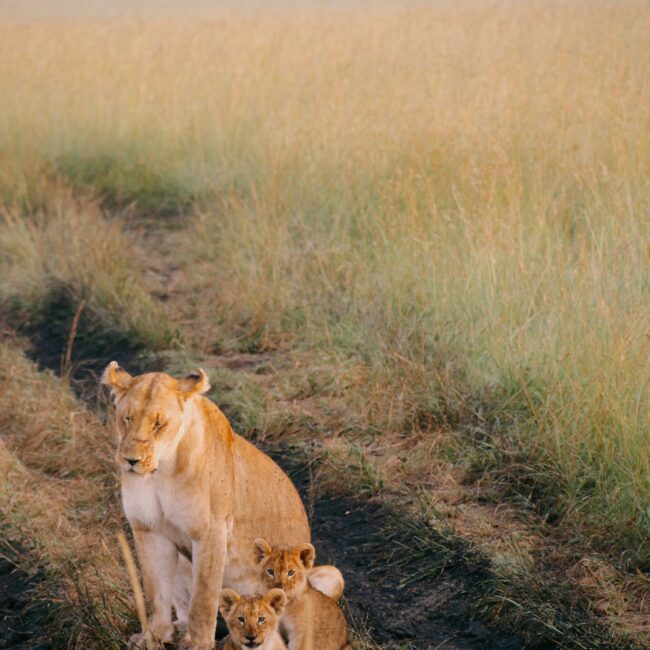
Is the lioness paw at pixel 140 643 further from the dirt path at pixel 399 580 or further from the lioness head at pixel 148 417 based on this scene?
the dirt path at pixel 399 580

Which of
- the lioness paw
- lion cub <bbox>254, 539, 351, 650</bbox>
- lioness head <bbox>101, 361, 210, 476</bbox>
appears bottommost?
the lioness paw

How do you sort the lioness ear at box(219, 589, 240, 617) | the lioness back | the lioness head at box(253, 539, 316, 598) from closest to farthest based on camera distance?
1. the lioness ear at box(219, 589, 240, 617)
2. the lioness head at box(253, 539, 316, 598)
3. the lioness back

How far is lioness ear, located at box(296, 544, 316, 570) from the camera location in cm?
389

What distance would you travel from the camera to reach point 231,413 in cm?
628

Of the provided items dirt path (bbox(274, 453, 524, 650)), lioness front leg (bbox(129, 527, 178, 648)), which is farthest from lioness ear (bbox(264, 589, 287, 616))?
dirt path (bbox(274, 453, 524, 650))

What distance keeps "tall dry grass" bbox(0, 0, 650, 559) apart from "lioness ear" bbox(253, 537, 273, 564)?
1.53 metres

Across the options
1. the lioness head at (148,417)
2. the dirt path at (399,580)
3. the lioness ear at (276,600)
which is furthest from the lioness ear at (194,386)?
the dirt path at (399,580)

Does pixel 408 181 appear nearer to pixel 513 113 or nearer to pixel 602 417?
pixel 513 113

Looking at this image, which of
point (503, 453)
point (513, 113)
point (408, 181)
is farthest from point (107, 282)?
point (503, 453)

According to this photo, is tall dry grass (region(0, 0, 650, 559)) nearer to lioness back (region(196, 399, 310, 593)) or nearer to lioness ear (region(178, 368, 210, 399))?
lioness back (region(196, 399, 310, 593))

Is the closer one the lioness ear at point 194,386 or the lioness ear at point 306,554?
the lioness ear at point 194,386

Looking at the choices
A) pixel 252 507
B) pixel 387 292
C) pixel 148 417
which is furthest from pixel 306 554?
pixel 387 292

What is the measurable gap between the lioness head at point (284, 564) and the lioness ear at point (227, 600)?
0.15 metres

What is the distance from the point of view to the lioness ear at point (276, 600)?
3.66 meters
